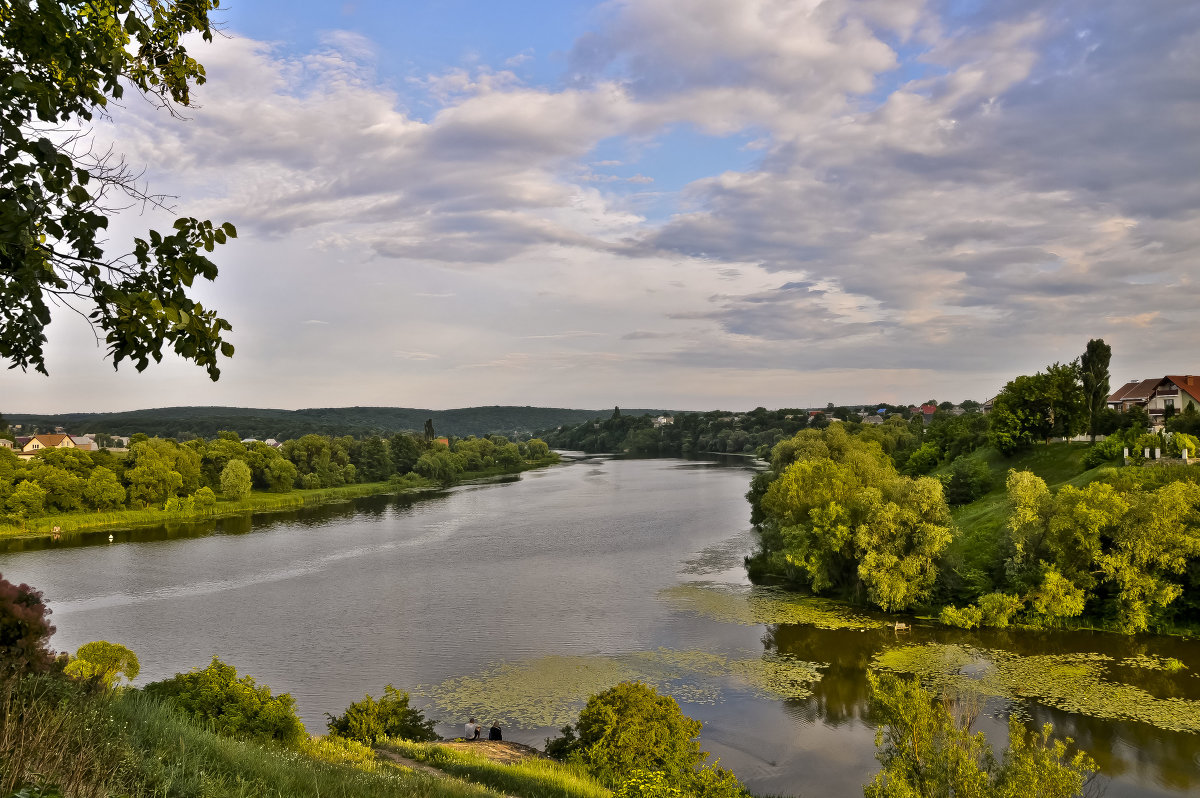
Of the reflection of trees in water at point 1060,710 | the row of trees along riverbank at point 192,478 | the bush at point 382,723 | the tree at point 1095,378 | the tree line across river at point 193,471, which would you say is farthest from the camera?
the tree line across river at point 193,471

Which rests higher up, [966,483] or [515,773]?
[966,483]

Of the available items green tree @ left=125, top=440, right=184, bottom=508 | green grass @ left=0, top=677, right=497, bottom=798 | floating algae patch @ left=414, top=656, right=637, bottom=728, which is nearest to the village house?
floating algae patch @ left=414, top=656, right=637, bottom=728

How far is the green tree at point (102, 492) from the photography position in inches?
2279

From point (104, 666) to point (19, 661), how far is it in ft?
38.0

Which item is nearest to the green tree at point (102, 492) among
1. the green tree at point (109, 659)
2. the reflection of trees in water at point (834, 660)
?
the green tree at point (109, 659)

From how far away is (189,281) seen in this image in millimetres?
3947

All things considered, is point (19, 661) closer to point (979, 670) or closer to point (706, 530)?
point (979, 670)

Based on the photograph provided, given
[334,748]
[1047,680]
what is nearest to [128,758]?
[334,748]

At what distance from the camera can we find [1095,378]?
43.4m

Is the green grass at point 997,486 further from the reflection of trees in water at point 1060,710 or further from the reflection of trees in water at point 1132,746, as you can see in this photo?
the reflection of trees in water at point 1132,746

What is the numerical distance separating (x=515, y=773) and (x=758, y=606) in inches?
748

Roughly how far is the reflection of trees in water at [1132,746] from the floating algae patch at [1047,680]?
418 millimetres

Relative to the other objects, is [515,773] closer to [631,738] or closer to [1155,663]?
[631,738]

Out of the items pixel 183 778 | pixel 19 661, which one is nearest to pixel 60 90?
pixel 183 778
